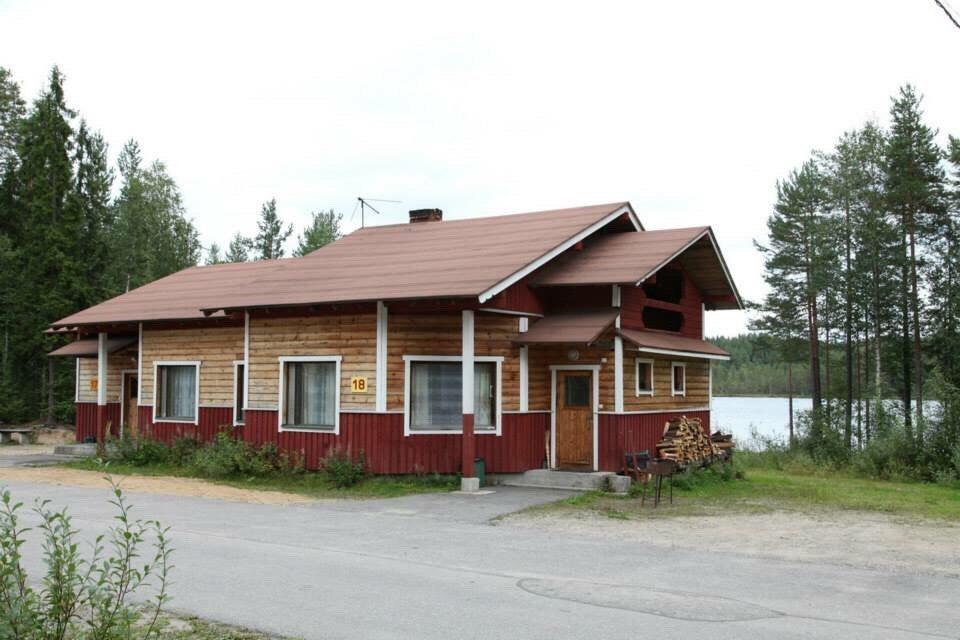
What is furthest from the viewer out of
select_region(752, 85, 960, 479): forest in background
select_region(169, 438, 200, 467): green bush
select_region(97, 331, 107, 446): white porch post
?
select_region(752, 85, 960, 479): forest in background

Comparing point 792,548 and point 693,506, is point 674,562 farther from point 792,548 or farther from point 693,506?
point 693,506

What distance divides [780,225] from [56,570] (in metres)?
40.9

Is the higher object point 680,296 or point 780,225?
point 780,225

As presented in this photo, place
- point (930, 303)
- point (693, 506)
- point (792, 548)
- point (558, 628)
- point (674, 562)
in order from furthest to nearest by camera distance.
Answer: point (930, 303) → point (693, 506) → point (792, 548) → point (674, 562) → point (558, 628)

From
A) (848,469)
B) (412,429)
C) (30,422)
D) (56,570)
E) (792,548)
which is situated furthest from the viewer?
(30,422)

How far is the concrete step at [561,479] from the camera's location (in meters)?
17.1

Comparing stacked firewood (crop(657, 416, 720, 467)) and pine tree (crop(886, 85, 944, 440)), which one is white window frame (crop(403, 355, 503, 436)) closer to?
stacked firewood (crop(657, 416, 720, 467))

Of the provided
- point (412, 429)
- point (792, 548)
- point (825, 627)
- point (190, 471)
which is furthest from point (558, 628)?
point (190, 471)

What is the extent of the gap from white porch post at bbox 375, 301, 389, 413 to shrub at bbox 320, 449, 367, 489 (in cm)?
108

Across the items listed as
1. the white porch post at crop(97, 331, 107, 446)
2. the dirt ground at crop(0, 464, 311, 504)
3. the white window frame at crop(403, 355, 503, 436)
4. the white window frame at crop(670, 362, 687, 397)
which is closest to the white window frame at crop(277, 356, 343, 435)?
the white window frame at crop(403, 355, 503, 436)

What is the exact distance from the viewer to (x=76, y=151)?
40781mm

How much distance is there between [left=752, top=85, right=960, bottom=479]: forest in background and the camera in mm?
34938

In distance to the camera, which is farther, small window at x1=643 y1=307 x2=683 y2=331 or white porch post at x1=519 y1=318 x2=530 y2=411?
small window at x1=643 y1=307 x2=683 y2=331

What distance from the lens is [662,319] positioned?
20984 mm
